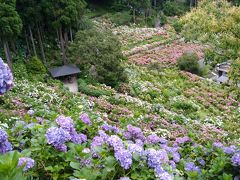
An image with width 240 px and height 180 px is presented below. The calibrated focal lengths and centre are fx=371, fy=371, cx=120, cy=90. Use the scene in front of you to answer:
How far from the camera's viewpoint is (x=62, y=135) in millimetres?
3736

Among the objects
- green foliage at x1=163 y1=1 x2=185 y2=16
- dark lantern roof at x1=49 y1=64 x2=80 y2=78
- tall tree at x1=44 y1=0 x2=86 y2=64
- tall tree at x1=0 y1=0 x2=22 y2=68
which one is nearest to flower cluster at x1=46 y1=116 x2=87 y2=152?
tall tree at x1=0 y1=0 x2=22 y2=68

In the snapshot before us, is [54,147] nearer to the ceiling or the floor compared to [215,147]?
nearer to the ceiling

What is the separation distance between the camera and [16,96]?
16656 millimetres

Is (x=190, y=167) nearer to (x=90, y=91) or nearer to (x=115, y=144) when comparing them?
(x=115, y=144)

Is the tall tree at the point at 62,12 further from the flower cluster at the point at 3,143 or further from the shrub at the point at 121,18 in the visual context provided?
the flower cluster at the point at 3,143

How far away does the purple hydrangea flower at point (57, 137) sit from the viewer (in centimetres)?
367

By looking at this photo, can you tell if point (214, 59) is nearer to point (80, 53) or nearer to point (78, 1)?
point (80, 53)

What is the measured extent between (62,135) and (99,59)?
19.6m

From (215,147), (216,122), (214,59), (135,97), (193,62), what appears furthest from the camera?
(193,62)

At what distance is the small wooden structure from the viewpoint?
75.5ft

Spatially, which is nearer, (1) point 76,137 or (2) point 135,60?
(1) point 76,137

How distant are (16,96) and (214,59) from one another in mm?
8824

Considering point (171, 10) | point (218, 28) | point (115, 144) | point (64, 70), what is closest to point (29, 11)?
point (64, 70)

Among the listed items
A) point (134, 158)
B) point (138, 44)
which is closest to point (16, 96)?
point (134, 158)
